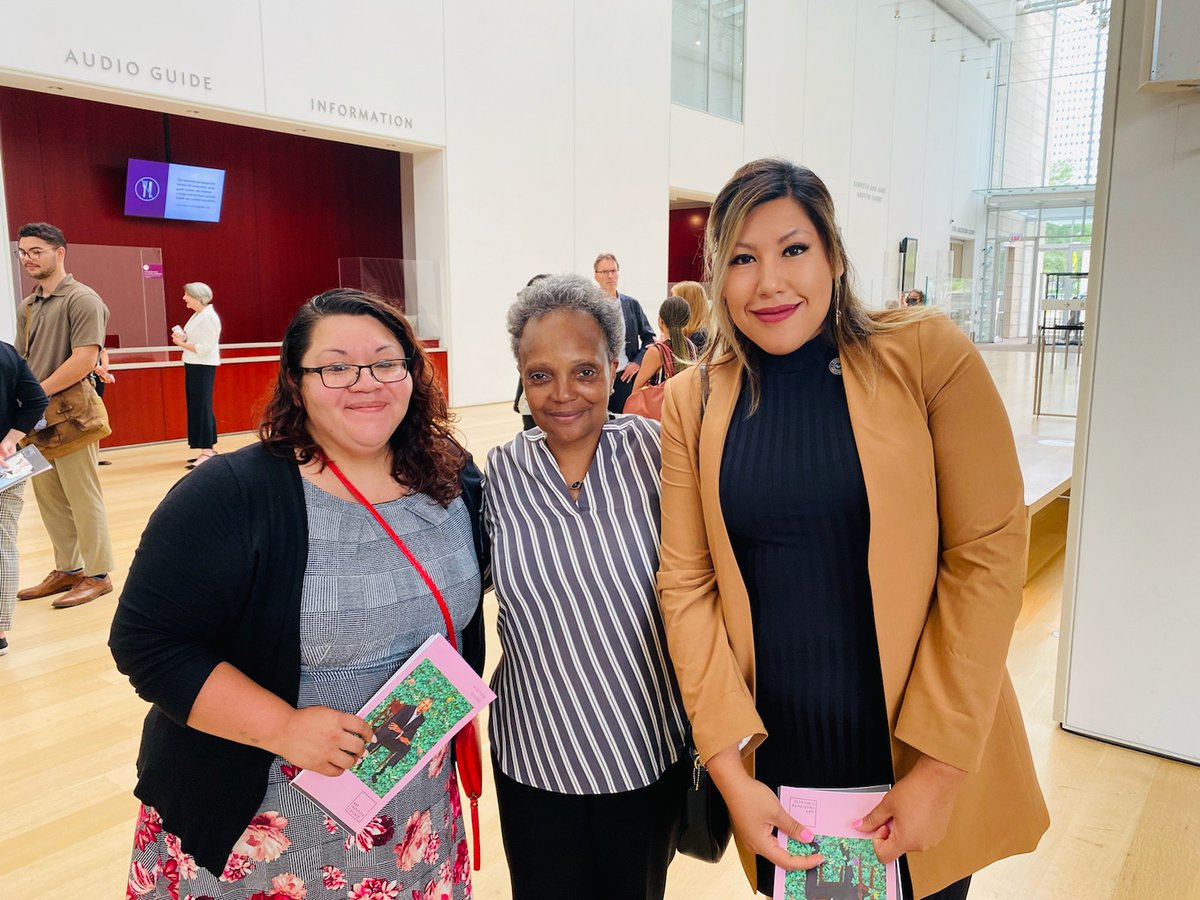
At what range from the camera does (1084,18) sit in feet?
51.1

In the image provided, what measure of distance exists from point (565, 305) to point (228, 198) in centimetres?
1191

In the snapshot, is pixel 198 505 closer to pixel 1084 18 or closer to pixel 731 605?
pixel 731 605

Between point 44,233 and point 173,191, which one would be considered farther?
point 173,191

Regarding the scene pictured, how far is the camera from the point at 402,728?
4.60 feet

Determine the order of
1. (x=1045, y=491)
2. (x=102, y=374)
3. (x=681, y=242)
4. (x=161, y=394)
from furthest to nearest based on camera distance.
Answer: (x=681, y=242) < (x=161, y=394) < (x=102, y=374) < (x=1045, y=491)

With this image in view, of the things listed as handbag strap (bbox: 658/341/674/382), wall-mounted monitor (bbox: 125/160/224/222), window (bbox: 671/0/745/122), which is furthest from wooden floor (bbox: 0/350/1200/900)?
window (bbox: 671/0/745/122)

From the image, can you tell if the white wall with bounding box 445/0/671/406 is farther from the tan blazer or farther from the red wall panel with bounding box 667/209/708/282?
the tan blazer

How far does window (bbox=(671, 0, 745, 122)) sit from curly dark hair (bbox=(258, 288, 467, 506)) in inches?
575

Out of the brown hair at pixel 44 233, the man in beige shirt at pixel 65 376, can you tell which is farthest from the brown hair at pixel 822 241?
the brown hair at pixel 44 233

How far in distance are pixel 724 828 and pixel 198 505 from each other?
1.11 metres

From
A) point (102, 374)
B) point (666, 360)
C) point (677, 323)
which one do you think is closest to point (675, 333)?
point (677, 323)

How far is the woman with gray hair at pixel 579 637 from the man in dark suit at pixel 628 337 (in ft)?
13.0

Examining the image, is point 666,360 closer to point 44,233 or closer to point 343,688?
point 44,233

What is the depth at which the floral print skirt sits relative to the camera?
4.65ft
